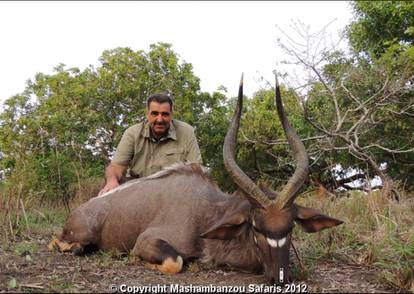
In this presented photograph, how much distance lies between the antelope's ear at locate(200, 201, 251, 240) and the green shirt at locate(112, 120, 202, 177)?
215cm

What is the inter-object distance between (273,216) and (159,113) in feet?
9.08

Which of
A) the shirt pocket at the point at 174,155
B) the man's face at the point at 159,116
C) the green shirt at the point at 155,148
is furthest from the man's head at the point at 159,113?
the shirt pocket at the point at 174,155

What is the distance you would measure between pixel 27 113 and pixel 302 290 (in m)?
11.0

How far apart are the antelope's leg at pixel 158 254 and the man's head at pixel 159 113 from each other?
6.13 feet

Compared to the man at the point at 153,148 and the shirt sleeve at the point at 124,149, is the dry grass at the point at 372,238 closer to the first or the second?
the man at the point at 153,148

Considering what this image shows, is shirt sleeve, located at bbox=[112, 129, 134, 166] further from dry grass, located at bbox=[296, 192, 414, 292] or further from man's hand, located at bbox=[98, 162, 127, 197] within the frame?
dry grass, located at bbox=[296, 192, 414, 292]

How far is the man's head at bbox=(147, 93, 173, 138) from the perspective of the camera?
666 cm

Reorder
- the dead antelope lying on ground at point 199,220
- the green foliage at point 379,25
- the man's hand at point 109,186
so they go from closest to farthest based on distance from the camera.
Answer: the dead antelope lying on ground at point 199,220 < the man's hand at point 109,186 < the green foliage at point 379,25

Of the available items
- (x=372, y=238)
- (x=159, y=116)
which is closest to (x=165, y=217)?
(x=159, y=116)

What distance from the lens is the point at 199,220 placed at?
209 inches

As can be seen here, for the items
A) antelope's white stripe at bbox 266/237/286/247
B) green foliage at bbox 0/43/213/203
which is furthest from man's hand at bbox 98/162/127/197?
green foliage at bbox 0/43/213/203

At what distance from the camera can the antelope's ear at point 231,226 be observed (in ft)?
15.5

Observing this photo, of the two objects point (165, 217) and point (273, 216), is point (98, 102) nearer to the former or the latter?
point (165, 217)

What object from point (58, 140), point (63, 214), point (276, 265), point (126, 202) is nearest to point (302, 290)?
point (276, 265)
